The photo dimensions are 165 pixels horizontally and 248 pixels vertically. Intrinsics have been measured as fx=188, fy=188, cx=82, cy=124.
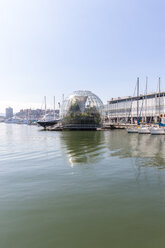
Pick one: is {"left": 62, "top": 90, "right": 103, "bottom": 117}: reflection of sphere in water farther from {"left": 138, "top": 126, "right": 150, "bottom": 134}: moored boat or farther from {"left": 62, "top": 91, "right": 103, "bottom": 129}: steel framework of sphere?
{"left": 138, "top": 126, "right": 150, "bottom": 134}: moored boat

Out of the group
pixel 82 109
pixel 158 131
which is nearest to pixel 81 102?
pixel 82 109

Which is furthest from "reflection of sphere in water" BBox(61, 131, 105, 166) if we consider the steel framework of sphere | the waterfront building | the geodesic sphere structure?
the waterfront building

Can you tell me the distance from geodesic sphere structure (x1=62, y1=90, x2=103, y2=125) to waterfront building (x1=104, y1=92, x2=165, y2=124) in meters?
19.0

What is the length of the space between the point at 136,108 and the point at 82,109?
34803 mm

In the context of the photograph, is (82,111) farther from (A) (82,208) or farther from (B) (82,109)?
(A) (82,208)

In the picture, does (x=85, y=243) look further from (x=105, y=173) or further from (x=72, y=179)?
(x=105, y=173)

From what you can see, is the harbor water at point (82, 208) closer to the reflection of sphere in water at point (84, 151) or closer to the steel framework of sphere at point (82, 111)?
the reflection of sphere in water at point (84, 151)

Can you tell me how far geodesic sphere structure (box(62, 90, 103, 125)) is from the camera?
280 ft

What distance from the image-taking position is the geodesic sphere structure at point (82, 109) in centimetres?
8538

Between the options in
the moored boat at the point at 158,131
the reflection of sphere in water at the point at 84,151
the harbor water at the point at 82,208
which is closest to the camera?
the harbor water at the point at 82,208

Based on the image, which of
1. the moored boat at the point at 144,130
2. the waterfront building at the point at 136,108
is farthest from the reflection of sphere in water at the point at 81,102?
the moored boat at the point at 144,130

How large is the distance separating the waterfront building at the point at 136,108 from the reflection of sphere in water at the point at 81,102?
19720 mm

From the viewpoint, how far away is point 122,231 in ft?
21.1

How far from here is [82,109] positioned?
88125mm
